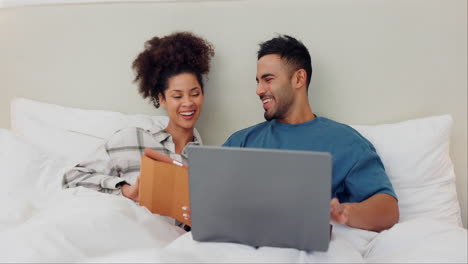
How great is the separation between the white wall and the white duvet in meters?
0.60

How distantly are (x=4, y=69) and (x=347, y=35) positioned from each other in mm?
1523

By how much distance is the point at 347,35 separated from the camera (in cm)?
182

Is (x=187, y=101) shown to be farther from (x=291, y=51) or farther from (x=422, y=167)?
(x=422, y=167)

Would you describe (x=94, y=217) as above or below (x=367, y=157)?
below

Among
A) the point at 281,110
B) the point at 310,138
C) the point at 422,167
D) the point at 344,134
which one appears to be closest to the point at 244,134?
the point at 281,110

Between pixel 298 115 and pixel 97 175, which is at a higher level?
pixel 298 115

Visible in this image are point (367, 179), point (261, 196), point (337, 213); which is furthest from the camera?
point (367, 179)

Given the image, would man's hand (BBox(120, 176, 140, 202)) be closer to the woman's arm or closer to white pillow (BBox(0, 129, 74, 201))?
the woman's arm

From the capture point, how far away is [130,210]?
53.9 inches

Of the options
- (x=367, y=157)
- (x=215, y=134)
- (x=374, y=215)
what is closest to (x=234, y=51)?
(x=215, y=134)

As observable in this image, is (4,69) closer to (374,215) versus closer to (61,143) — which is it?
(61,143)

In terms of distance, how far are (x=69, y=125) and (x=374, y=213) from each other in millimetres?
1255

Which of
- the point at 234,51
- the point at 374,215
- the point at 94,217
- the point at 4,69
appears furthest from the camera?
the point at 4,69

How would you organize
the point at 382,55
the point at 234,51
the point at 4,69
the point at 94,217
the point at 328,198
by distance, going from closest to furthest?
the point at 328,198
the point at 94,217
the point at 382,55
the point at 234,51
the point at 4,69
